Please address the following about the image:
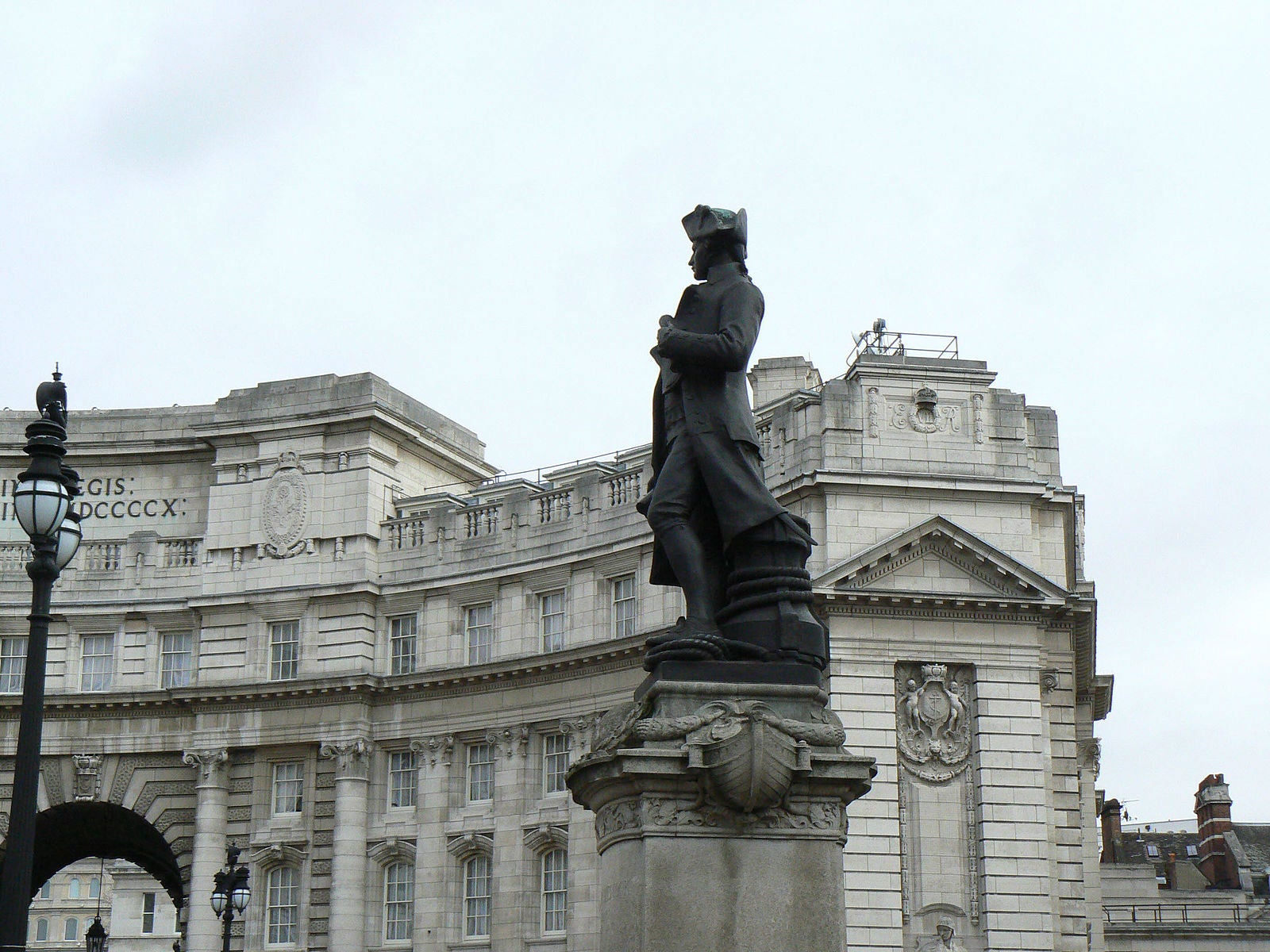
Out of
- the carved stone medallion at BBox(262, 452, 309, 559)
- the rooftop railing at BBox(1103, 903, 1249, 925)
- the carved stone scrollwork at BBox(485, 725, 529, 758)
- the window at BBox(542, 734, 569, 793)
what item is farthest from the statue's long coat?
the rooftop railing at BBox(1103, 903, 1249, 925)

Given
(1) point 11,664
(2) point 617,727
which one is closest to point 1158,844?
(1) point 11,664

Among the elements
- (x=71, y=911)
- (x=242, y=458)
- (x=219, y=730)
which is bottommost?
(x=71, y=911)

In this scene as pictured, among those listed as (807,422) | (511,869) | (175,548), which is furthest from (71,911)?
(807,422)

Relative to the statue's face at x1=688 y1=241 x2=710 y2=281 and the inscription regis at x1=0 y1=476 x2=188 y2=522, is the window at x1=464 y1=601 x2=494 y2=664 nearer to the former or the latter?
the inscription regis at x1=0 y1=476 x2=188 y2=522

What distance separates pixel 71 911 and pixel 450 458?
45730 mm

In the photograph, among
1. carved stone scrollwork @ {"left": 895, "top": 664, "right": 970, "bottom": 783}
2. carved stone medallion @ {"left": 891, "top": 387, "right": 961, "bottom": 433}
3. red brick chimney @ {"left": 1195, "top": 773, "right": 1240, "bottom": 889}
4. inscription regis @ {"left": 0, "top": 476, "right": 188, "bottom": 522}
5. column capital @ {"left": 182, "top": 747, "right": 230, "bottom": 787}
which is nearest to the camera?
carved stone scrollwork @ {"left": 895, "top": 664, "right": 970, "bottom": 783}

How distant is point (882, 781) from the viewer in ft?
127

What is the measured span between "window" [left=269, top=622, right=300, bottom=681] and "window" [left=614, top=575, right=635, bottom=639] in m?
9.46

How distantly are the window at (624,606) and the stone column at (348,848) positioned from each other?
26.1ft

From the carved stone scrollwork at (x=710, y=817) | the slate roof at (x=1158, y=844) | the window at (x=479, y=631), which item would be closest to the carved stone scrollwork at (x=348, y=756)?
the window at (x=479, y=631)

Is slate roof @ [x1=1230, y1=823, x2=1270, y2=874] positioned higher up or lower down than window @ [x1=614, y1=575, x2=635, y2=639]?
lower down

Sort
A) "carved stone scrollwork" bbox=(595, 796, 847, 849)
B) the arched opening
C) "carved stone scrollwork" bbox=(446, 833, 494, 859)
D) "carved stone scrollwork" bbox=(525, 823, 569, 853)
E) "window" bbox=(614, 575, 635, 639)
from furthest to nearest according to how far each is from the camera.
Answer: the arched opening < "carved stone scrollwork" bbox=(446, 833, 494, 859) < "window" bbox=(614, 575, 635, 639) < "carved stone scrollwork" bbox=(525, 823, 569, 853) < "carved stone scrollwork" bbox=(595, 796, 847, 849)

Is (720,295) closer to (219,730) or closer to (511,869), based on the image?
(511,869)

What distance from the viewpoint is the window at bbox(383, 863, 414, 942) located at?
153 feet
